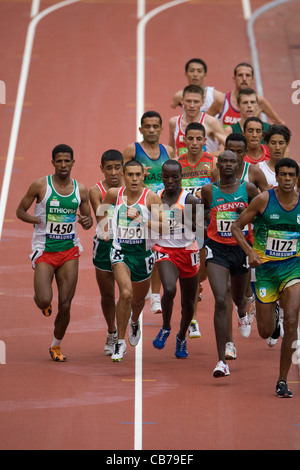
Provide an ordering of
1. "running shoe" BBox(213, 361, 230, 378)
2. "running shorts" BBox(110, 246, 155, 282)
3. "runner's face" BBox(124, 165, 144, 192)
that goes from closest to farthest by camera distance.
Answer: "running shoe" BBox(213, 361, 230, 378) < "running shorts" BBox(110, 246, 155, 282) < "runner's face" BBox(124, 165, 144, 192)

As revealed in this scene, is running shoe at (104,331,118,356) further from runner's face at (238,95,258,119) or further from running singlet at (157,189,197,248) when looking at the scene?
runner's face at (238,95,258,119)

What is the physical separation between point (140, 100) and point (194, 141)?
839cm

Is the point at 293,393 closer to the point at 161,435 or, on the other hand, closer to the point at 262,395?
the point at 262,395

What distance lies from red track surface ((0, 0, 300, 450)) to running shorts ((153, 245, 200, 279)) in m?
1.11

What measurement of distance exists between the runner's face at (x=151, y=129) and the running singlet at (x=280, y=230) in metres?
2.94

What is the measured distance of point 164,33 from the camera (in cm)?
2489

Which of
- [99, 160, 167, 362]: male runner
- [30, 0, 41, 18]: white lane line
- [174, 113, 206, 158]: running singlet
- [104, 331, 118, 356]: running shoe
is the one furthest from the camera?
[30, 0, 41, 18]: white lane line

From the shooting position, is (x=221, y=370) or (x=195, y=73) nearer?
(x=221, y=370)

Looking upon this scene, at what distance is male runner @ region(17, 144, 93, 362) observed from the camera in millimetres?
12461

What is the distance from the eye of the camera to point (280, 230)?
11.4 m

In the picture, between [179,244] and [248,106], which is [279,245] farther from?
[248,106]

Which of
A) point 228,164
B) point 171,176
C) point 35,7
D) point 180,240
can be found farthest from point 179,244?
point 35,7

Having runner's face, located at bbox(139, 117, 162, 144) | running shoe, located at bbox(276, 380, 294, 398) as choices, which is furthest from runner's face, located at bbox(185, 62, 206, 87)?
running shoe, located at bbox(276, 380, 294, 398)
